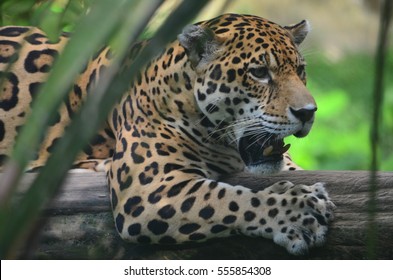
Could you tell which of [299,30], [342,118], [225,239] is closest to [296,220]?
[225,239]

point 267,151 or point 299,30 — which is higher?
point 299,30

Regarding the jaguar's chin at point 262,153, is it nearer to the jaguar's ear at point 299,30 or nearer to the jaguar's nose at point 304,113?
the jaguar's nose at point 304,113

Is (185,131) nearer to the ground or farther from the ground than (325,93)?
farther from the ground

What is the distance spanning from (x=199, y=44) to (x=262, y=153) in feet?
2.13

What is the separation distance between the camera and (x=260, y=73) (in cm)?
395

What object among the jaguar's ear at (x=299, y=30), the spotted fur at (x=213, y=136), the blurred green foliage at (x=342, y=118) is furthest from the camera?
the blurred green foliage at (x=342, y=118)

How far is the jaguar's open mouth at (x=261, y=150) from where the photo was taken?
3.92m

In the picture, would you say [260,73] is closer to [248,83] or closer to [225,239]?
[248,83]

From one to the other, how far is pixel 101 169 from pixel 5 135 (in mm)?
741

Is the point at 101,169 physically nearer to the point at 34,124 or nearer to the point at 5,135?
the point at 5,135

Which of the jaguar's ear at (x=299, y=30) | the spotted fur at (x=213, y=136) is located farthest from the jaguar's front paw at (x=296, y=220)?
the jaguar's ear at (x=299, y=30)

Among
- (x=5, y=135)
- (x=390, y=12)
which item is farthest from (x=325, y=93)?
(x=390, y=12)

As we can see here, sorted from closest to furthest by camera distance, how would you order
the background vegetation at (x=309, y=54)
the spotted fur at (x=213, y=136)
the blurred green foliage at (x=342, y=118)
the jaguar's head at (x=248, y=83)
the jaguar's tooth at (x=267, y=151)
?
1. the background vegetation at (x=309, y=54)
2. the spotted fur at (x=213, y=136)
3. the jaguar's head at (x=248, y=83)
4. the jaguar's tooth at (x=267, y=151)
5. the blurred green foliage at (x=342, y=118)

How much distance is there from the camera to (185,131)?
4.19 m
